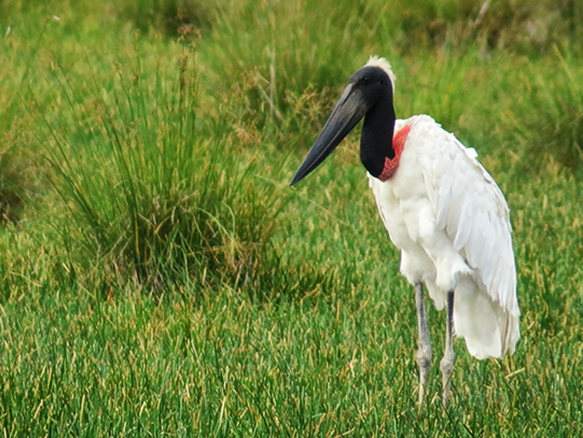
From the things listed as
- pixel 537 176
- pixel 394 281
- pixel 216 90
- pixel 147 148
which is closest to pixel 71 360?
pixel 147 148

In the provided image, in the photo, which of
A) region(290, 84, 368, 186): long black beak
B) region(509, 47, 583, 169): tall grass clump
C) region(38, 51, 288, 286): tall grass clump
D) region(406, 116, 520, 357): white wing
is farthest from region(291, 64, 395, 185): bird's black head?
region(509, 47, 583, 169): tall grass clump

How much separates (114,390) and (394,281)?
7.37ft

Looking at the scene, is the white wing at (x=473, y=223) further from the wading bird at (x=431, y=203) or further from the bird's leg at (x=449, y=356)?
the bird's leg at (x=449, y=356)

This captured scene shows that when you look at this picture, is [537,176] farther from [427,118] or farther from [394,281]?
[427,118]

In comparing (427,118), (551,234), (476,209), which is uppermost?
(427,118)

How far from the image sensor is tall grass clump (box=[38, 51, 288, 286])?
439cm

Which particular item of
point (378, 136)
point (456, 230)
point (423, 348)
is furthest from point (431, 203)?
point (423, 348)

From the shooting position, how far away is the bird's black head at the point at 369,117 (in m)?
3.52

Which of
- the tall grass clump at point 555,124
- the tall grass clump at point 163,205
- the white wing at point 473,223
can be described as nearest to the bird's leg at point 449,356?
the white wing at point 473,223

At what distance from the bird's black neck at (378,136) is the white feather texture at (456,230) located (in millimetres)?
87

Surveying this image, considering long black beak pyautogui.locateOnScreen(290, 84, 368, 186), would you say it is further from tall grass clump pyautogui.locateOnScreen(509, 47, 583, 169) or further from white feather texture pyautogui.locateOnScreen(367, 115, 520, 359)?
tall grass clump pyautogui.locateOnScreen(509, 47, 583, 169)

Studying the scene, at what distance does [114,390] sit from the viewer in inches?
126

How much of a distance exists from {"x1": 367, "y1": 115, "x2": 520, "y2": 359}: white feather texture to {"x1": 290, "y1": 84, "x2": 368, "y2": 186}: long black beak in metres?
0.20

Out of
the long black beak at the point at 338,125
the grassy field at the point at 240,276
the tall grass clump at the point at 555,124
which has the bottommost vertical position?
the grassy field at the point at 240,276
